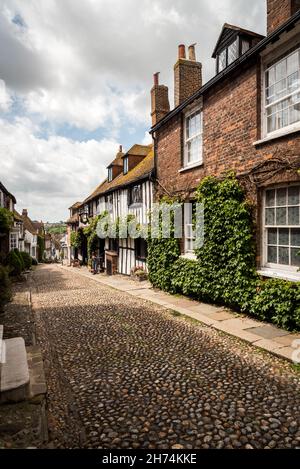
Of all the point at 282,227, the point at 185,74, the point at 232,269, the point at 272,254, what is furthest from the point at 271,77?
the point at 185,74

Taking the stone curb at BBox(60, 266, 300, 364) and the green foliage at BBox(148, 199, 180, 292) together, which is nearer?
the stone curb at BBox(60, 266, 300, 364)

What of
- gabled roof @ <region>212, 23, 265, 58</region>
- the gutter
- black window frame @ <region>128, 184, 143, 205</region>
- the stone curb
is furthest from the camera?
black window frame @ <region>128, 184, 143, 205</region>

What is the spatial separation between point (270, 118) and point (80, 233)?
23.7 meters

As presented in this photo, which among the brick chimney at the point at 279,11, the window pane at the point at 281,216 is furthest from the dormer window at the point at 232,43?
the window pane at the point at 281,216

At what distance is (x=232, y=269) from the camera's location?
7.79 meters

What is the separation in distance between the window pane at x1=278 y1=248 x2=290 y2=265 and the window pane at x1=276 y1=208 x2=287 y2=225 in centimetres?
67

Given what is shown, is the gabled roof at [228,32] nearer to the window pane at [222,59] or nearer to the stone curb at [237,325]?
the window pane at [222,59]

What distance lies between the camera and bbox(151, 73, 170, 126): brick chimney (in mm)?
13828

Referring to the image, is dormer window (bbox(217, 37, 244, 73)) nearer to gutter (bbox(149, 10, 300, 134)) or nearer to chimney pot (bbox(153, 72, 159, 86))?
gutter (bbox(149, 10, 300, 134))

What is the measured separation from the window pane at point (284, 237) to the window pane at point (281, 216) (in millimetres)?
198

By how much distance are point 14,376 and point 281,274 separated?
5826 millimetres

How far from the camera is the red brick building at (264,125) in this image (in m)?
6.44

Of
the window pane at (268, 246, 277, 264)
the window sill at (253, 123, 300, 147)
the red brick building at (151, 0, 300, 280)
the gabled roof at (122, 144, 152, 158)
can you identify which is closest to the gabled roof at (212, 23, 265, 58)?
the red brick building at (151, 0, 300, 280)

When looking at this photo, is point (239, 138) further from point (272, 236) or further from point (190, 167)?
point (272, 236)
